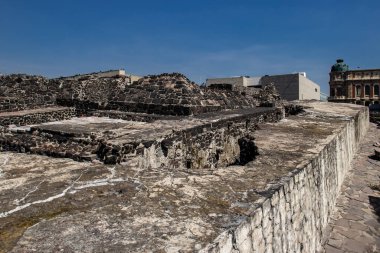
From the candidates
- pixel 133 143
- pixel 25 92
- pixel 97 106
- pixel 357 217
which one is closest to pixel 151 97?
pixel 97 106

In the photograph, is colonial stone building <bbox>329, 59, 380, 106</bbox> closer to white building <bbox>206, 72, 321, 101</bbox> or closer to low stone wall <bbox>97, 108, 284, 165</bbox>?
white building <bbox>206, 72, 321, 101</bbox>

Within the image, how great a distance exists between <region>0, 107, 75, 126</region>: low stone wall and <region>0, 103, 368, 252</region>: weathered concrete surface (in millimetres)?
3307

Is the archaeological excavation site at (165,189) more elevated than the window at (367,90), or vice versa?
the window at (367,90)

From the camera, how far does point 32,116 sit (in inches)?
345

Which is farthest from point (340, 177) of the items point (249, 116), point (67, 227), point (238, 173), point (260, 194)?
point (67, 227)

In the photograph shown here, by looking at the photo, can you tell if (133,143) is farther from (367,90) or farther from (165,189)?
(367,90)

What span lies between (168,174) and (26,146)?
2.46m

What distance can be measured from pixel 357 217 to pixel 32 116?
25.2 feet

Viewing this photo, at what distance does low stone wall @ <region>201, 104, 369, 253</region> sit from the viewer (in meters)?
2.89

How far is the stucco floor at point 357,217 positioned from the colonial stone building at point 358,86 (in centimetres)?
4838

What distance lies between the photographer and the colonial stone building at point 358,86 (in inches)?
2117

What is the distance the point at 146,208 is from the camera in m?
3.01

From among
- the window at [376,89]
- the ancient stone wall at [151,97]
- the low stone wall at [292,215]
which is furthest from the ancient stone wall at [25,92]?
the window at [376,89]

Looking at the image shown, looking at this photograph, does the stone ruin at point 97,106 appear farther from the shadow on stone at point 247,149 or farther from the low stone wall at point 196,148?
the shadow on stone at point 247,149
